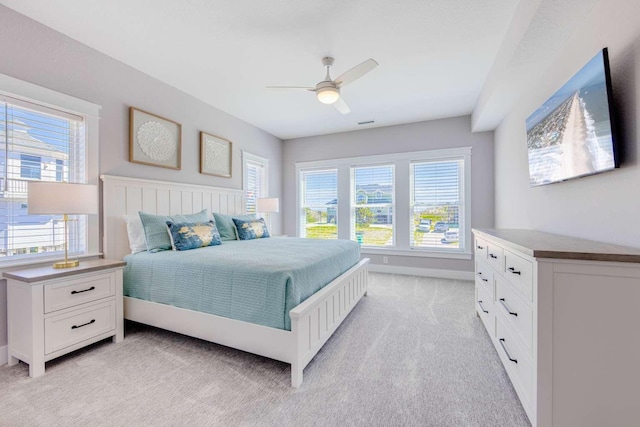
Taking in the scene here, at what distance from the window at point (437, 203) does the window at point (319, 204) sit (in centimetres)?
151

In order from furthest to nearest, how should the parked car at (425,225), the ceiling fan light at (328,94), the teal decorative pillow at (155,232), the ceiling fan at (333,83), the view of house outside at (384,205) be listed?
the parked car at (425,225) → the view of house outside at (384,205) → the teal decorative pillow at (155,232) → the ceiling fan light at (328,94) → the ceiling fan at (333,83)

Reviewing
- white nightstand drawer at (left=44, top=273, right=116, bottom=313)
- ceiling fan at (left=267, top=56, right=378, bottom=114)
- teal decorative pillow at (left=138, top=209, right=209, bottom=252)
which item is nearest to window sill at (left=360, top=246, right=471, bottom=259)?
ceiling fan at (left=267, top=56, right=378, bottom=114)

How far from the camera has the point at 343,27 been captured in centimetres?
222

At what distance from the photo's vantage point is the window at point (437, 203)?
443 centimetres

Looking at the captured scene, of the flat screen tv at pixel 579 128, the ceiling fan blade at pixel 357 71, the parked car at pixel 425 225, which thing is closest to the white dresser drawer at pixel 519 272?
the flat screen tv at pixel 579 128

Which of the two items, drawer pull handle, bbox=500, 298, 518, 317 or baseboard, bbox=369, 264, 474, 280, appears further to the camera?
baseboard, bbox=369, 264, 474, 280

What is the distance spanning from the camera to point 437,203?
4.54 meters

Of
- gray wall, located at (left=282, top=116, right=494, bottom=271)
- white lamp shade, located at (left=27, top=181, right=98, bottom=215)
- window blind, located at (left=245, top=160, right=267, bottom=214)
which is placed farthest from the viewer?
window blind, located at (left=245, top=160, right=267, bottom=214)

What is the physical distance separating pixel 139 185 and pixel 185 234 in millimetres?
836

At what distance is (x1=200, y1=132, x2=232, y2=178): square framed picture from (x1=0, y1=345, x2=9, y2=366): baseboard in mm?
2492

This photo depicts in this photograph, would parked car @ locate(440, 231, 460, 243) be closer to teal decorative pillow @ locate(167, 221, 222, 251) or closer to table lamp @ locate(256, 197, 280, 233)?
table lamp @ locate(256, 197, 280, 233)

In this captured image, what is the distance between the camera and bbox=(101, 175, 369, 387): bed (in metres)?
1.77

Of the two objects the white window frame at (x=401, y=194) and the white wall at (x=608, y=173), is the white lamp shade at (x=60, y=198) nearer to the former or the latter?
the white wall at (x=608, y=173)

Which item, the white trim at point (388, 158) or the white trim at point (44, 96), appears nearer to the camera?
the white trim at point (44, 96)
